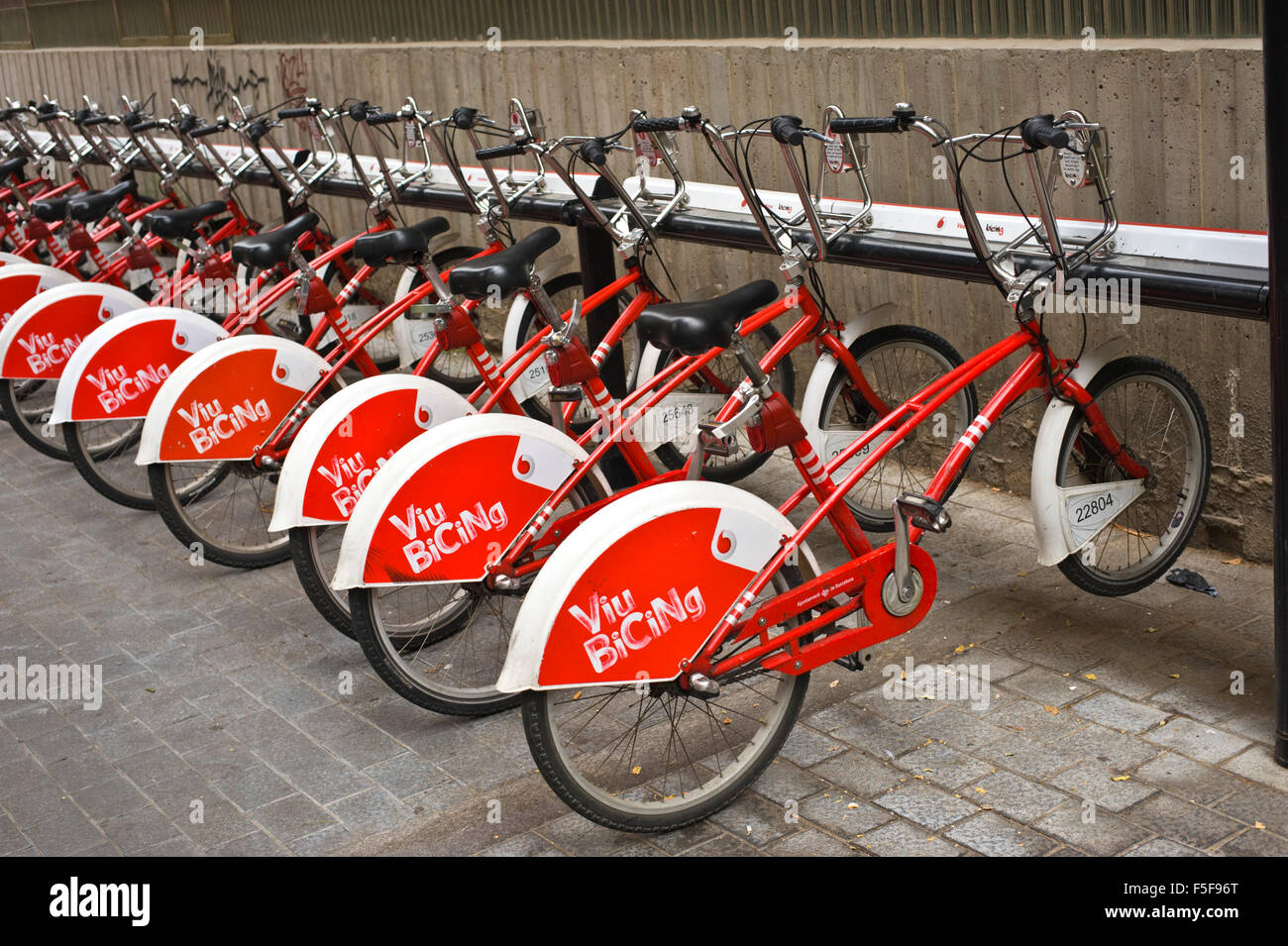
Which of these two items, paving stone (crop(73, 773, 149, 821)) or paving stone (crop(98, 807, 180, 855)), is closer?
paving stone (crop(98, 807, 180, 855))

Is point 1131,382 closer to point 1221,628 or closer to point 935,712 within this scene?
point 1221,628

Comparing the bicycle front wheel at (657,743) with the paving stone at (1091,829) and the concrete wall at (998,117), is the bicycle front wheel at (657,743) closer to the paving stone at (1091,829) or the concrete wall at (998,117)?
the paving stone at (1091,829)

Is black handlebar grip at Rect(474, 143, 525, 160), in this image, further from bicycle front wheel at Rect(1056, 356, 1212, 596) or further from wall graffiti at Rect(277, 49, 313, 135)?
wall graffiti at Rect(277, 49, 313, 135)

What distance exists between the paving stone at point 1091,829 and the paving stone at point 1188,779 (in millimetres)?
217

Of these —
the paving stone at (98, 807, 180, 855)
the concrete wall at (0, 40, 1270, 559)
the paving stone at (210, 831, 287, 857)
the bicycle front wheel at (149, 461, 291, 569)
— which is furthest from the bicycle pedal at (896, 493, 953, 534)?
the bicycle front wheel at (149, 461, 291, 569)

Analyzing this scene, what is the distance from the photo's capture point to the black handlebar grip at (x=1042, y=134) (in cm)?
394

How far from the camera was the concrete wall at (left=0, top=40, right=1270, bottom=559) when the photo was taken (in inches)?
192

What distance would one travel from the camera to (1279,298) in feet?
11.5

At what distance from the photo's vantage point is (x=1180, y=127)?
4930mm

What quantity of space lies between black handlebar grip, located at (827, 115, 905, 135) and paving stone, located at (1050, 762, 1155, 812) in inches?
71.5

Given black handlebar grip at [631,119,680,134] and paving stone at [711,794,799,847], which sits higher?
black handlebar grip at [631,119,680,134]

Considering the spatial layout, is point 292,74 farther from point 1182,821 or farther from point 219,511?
point 1182,821

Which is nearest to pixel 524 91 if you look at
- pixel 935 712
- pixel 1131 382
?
pixel 1131 382

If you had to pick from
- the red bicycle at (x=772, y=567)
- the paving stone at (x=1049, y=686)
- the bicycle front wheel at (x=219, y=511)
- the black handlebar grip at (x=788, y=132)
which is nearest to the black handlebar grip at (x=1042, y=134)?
the red bicycle at (x=772, y=567)
